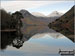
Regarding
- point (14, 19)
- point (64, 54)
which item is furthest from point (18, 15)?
point (64, 54)

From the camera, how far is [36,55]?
130 ft

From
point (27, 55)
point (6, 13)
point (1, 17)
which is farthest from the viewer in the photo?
point (6, 13)

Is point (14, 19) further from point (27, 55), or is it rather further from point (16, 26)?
point (27, 55)

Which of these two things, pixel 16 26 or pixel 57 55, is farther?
pixel 16 26

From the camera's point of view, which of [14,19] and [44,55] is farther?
[14,19]

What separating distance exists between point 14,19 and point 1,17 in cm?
875

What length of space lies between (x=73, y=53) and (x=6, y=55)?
13.8m

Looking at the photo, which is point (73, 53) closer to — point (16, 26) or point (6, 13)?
point (16, 26)

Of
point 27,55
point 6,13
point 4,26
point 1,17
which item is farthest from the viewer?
point 6,13

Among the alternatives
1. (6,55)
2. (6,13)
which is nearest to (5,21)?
(6,13)

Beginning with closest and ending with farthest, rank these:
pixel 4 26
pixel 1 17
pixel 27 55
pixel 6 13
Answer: pixel 27 55 → pixel 4 26 → pixel 1 17 → pixel 6 13

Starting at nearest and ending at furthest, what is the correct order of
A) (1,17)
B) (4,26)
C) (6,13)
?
1. (4,26)
2. (1,17)
3. (6,13)

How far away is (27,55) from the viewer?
39500 millimetres

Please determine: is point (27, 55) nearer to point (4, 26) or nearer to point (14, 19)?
point (4, 26)
